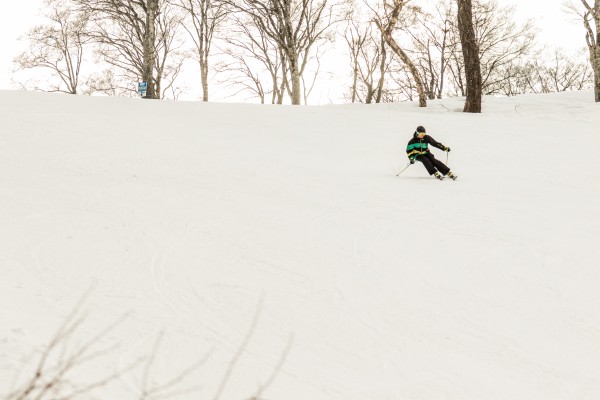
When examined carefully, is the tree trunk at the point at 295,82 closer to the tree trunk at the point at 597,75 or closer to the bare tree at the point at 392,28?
the bare tree at the point at 392,28

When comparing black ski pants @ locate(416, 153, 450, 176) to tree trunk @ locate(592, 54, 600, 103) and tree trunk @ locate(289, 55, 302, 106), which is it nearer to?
tree trunk @ locate(592, 54, 600, 103)

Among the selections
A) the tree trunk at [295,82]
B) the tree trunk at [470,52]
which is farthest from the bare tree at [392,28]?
the tree trunk at [295,82]

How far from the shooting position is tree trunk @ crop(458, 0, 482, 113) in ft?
60.8

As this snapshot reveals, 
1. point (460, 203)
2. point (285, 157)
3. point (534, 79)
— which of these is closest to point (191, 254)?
point (460, 203)

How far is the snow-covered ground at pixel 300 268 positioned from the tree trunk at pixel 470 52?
710 centimetres

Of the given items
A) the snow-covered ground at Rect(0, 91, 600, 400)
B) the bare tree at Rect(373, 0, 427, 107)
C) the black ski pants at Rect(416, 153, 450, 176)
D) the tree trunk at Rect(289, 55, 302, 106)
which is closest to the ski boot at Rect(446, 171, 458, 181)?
the black ski pants at Rect(416, 153, 450, 176)

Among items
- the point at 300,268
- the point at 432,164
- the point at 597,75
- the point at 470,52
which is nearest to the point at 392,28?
the point at 470,52

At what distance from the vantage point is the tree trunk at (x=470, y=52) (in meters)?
18.5

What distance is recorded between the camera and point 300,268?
541cm

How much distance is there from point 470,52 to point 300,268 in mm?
15594

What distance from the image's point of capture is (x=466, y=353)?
3902mm

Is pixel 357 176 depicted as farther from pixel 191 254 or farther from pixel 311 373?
pixel 311 373

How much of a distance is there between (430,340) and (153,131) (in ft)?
35.8

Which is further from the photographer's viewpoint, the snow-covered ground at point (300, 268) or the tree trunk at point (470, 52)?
the tree trunk at point (470, 52)
